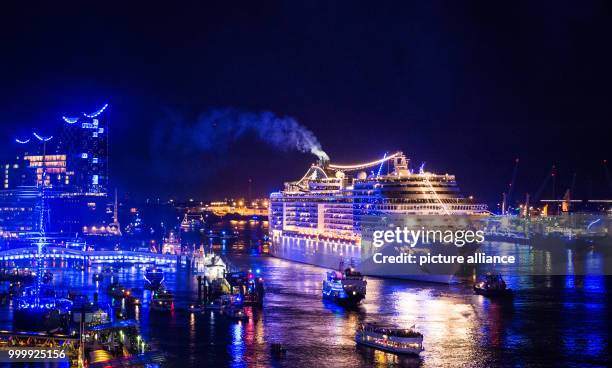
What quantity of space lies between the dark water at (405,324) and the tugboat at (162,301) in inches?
9.8

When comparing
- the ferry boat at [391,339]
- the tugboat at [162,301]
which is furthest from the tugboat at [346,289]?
the ferry boat at [391,339]

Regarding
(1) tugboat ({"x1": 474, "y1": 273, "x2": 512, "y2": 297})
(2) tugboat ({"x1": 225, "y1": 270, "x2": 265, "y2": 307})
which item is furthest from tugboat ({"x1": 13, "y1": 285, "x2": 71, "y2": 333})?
(1) tugboat ({"x1": 474, "y1": 273, "x2": 512, "y2": 297})

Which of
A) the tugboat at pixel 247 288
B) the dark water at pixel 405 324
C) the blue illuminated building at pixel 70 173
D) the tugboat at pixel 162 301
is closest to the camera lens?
the dark water at pixel 405 324

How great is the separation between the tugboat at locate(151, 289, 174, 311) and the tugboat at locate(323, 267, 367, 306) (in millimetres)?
3559

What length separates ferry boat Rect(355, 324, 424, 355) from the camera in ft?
45.2

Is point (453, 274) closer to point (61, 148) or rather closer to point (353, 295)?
point (353, 295)

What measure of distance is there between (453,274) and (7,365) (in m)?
13.4

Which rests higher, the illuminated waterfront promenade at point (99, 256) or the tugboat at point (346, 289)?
the illuminated waterfront promenade at point (99, 256)

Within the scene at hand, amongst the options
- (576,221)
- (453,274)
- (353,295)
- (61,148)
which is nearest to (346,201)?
(453,274)

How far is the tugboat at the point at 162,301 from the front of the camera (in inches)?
726

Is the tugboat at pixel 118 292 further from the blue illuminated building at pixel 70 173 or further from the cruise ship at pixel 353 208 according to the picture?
the blue illuminated building at pixel 70 173

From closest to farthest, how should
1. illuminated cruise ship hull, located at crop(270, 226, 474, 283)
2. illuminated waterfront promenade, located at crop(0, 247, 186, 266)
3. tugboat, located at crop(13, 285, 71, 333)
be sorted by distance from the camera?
1. tugboat, located at crop(13, 285, 71, 333)
2. illuminated cruise ship hull, located at crop(270, 226, 474, 283)
3. illuminated waterfront promenade, located at crop(0, 247, 186, 266)

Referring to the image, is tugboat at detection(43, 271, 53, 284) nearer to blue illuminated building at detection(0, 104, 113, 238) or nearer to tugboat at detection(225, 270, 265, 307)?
tugboat at detection(225, 270, 265, 307)

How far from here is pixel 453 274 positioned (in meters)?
22.7
